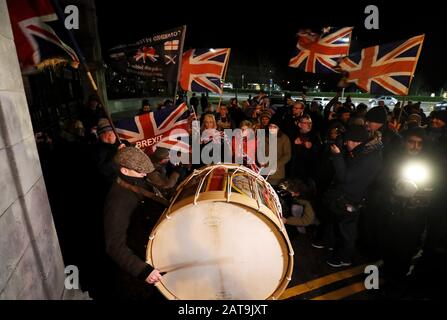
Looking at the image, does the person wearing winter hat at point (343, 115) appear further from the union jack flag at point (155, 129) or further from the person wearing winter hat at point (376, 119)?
the union jack flag at point (155, 129)

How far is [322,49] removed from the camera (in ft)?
26.7

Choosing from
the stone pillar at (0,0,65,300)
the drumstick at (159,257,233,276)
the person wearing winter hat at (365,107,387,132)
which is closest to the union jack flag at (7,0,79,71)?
the stone pillar at (0,0,65,300)

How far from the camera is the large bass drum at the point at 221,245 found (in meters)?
2.04

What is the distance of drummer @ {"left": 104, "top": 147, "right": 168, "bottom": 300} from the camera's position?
2227 mm

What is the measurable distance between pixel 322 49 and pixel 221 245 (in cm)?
770

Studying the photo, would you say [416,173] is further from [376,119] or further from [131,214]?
[131,214]

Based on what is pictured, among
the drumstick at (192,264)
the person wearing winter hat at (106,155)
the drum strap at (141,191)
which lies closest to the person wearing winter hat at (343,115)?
the person wearing winter hat at (106,155)

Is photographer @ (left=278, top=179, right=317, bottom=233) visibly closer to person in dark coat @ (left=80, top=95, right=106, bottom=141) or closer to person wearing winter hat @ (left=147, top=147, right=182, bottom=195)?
person wearing winter hat @ (left=147, top=147, right=182, bottom=195)

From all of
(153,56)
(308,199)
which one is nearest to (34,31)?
(153,56)

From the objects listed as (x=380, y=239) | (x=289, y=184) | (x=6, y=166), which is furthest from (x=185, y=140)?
(x=380, y=239)

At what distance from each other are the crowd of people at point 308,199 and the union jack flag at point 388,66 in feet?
3.50

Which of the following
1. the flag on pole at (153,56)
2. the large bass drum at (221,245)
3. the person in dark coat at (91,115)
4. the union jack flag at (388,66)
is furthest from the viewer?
the person in dark coat at (91,115)

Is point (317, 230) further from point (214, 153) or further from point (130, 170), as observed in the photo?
point (130, 170)
